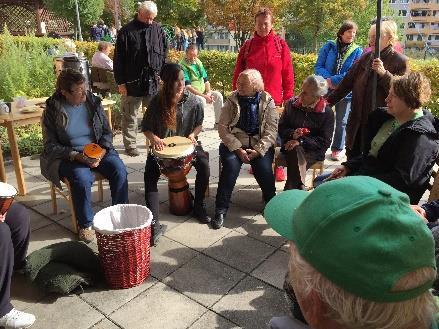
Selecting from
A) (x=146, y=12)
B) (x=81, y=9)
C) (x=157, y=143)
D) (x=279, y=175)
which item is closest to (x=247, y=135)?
(x=157, y=143)

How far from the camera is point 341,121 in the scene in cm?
542

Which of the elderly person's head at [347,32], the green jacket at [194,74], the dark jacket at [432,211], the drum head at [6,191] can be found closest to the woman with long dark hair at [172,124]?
the drum head at [6,191]

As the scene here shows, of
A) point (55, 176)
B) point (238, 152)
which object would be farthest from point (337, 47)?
point (55, 176)

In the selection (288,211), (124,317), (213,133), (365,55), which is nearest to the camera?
(288,211)

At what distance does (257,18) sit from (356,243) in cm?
430

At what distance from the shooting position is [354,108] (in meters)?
4.36

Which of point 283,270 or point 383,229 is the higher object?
point 383,229

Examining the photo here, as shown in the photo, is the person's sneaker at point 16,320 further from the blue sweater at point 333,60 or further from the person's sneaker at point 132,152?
the blue sweater at point 333,60

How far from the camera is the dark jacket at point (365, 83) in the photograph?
4012 mm

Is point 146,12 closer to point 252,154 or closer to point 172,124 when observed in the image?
point 172,124

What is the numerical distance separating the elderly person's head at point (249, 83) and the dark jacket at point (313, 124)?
1.49ft

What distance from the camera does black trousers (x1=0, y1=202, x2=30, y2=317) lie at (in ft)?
8.07

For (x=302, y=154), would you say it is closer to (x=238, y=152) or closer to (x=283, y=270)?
(x=238, y=152)

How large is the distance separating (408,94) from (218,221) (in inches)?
80.6
